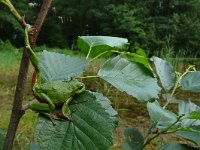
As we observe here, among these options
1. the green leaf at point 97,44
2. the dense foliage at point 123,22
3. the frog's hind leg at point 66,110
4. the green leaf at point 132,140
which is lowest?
the dense foliage at point 123,22

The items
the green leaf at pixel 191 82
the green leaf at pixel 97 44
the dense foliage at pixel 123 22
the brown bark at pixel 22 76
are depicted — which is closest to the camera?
the brown bark at pixel 22 76

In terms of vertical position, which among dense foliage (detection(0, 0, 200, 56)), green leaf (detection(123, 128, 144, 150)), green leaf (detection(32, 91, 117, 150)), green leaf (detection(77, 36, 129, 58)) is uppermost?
green leaf (detection(77, 36, 129, 58))

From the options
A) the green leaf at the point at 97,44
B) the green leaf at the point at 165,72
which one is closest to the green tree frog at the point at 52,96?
the green leaf at the point at 97,44

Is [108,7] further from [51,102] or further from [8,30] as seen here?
[51,102]

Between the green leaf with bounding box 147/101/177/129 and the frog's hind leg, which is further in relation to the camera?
the green leaf with bounding box 147/101/177/129

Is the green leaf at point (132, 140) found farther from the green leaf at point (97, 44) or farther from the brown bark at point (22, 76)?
the brown bark at point (22, 76)

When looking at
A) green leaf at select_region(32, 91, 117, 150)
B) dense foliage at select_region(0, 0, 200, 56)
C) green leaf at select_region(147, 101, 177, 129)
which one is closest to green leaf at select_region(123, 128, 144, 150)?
green leaf at select_region(147, 101, 177, 129)

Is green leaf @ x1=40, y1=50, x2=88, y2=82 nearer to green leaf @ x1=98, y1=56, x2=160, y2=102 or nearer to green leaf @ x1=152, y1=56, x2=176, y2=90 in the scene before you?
green leaf @ x1=98, y1=56, x2=160, y2=102

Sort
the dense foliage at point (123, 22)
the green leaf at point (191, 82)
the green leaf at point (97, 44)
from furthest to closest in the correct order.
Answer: the dense foliage at point (123, 22) → the green leaf at point (191, 82) → the green leaf at point (97, 44)
